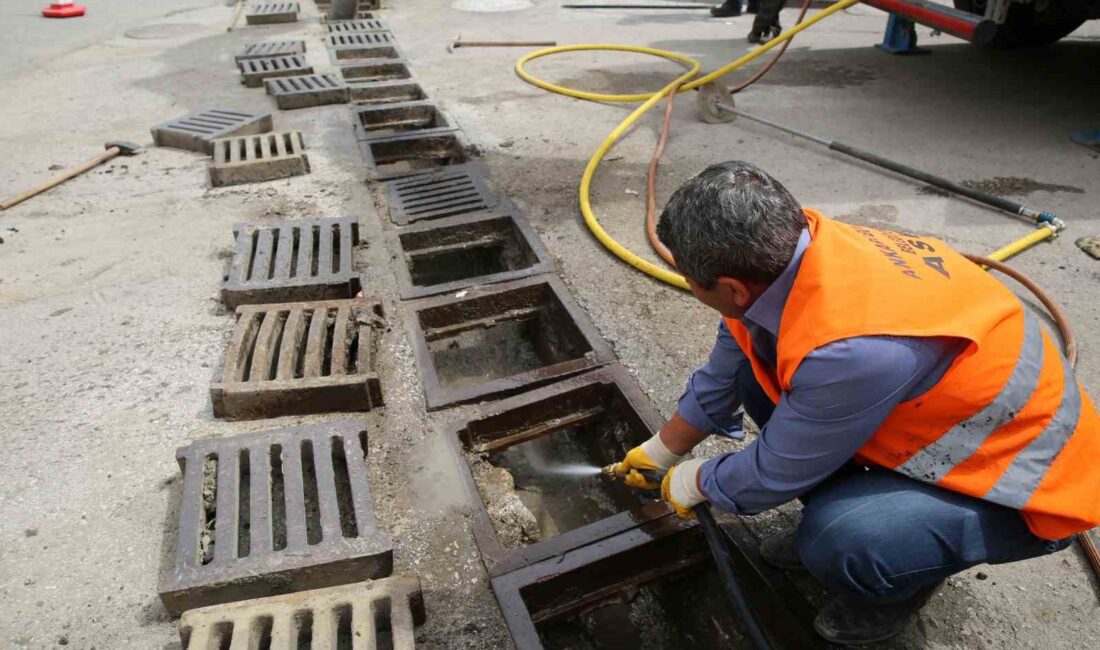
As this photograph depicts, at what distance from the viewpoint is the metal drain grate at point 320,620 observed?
5.40 feet

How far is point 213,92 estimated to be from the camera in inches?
222

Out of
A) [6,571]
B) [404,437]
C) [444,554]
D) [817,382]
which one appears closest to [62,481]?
[6,571]

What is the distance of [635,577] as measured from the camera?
6.67ft

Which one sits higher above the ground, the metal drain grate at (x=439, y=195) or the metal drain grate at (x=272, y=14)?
the metal drain grate at (x=272, y=14)

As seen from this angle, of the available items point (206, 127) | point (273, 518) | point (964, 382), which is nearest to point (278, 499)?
point (273, 518)

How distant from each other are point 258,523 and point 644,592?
1.18 m

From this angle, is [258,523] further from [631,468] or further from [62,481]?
[631,468]

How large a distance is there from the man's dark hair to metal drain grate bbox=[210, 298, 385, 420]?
1394mm

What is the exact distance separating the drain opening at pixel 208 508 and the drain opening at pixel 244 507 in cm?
7

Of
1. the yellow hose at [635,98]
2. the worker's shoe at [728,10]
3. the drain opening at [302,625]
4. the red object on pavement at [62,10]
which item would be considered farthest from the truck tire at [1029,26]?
the red object on pavement at [62,10]

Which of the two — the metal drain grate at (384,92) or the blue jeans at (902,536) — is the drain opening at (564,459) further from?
the metal drain grate at (384,92)

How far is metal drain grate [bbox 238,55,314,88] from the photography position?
225 inches

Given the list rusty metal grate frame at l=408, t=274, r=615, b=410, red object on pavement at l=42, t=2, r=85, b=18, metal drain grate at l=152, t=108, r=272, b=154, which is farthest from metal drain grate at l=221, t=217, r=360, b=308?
red object on pavement at l=42, t=2, r=85, b=18

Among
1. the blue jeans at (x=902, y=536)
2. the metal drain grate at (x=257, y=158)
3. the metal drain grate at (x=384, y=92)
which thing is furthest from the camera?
the metal drain grate at (x=384, y=92)
